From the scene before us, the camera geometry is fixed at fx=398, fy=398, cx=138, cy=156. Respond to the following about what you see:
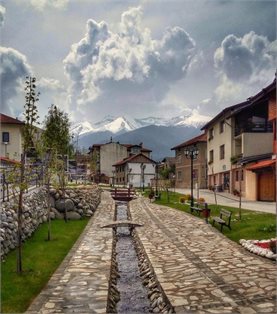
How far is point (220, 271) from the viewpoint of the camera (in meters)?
10.5

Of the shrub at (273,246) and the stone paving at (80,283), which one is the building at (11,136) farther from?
the shrub at (273,246)

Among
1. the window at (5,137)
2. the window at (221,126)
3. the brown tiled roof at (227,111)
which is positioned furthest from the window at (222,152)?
the window at (5,137)

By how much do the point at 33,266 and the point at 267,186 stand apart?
2545 centimetres

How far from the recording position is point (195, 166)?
5900 centimetres

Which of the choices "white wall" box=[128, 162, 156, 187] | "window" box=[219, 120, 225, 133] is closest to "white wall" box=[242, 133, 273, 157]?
"window" box=[219, 120, 225, 133]

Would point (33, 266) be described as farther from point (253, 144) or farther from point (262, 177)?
point (253, 144)

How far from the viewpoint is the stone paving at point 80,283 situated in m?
7.89

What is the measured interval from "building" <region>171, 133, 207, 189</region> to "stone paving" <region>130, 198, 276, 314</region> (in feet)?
129

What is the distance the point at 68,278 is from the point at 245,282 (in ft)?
14.3

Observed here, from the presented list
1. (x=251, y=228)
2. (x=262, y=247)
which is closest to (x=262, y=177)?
(x=251, y=228)

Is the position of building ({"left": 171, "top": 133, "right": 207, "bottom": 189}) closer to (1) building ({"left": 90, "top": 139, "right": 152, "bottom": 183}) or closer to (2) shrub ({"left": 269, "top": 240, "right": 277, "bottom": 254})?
(1) building ({"left": 90, "top": 139, "right": 152, "bottom": 183})

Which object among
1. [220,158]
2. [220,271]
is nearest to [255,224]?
[220,271]

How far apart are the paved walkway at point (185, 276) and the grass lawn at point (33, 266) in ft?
0.96

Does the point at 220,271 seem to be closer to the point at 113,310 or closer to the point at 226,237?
the point at 113,310
